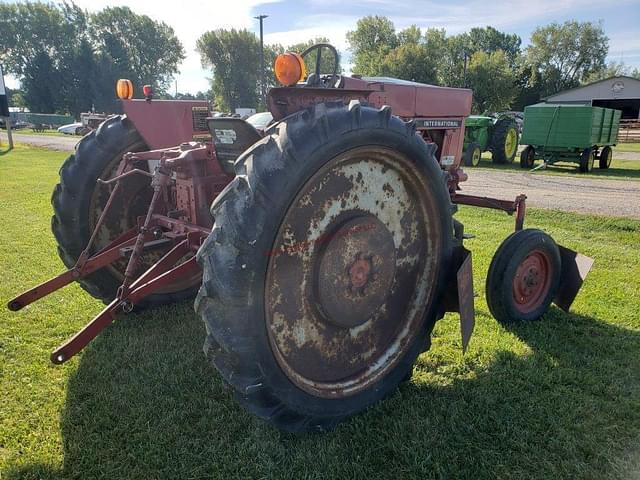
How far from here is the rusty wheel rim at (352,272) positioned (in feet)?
7.50

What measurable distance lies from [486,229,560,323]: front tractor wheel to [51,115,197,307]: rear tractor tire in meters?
2.67

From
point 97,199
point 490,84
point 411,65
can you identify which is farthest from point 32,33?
point 97,199

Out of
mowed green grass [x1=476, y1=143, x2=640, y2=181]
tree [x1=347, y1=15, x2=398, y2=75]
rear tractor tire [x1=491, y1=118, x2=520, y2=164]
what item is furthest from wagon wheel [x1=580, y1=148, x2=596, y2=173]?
tree [x1=347, y1=15, x2=398, y2=75]

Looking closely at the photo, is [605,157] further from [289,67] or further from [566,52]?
[566,52]

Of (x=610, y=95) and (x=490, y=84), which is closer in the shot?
(x=610, y=95)

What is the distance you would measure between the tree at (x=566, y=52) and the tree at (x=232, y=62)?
34.9 m

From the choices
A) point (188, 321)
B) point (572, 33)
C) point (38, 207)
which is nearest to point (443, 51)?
point (572, 33)

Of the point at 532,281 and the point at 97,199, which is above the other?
the point at 97,199

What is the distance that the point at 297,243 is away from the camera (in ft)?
7.49

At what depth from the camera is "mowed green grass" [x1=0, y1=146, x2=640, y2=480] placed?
7.62 feet

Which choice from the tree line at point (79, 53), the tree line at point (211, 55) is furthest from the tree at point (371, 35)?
the tree line at point (79, 53)

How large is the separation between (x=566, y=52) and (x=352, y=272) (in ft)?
231

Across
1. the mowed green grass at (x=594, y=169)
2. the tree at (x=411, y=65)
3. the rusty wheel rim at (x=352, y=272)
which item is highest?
the tree at (x=411, y=65)

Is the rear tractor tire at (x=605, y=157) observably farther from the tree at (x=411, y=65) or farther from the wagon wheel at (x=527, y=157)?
the tree at (x=411, y=65)
